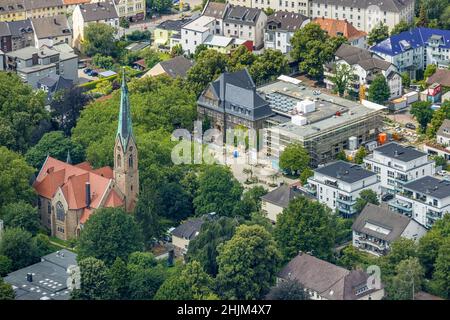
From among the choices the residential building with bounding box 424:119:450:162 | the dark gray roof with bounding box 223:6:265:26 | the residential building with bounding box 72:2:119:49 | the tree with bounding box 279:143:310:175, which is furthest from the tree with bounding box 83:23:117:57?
the residential building with bounding box 424:119:450:162

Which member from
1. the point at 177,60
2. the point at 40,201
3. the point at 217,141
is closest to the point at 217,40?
the point at 177,60

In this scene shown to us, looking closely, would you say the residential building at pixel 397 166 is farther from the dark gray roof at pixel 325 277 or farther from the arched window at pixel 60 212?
the arched window at pixel 60 212

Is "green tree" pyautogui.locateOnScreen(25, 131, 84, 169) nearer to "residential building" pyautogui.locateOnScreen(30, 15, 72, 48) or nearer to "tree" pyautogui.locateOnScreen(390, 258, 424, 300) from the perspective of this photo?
"tree" pyautogui.locateOnScreen(390, 258, 424, 300)

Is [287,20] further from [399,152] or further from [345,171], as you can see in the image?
[345,171]

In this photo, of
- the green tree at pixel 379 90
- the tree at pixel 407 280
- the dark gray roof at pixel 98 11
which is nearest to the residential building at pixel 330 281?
the tree at pixel 407 280

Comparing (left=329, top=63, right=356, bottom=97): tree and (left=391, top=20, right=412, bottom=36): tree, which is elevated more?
(left=391, top=20, right=412, bottom=36): tree
